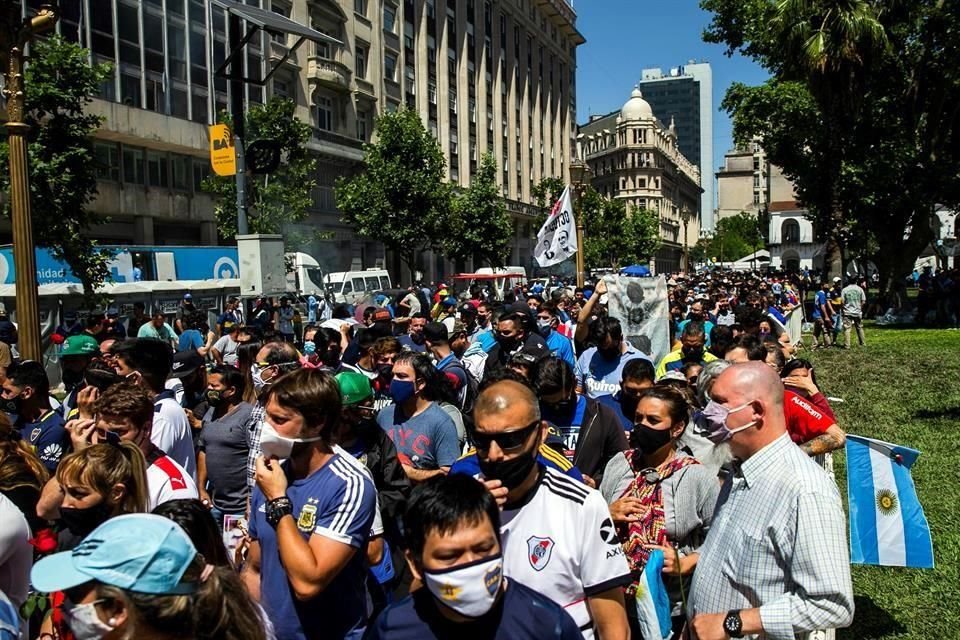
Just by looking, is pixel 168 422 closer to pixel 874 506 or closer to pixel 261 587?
pixel 261 587

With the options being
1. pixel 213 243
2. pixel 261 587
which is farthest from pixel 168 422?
pixel 213 243

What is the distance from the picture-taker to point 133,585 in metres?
2.01

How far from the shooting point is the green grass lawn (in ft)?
17.2

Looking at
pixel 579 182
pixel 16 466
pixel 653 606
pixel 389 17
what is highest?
pixel 389 17

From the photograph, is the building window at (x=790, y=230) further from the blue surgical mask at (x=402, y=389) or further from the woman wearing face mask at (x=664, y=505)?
the woman wearing face mask at (x=664, y=505)

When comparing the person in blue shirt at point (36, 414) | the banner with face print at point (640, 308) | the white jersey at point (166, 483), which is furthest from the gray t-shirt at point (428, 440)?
the banner with face print at point (640, 308)

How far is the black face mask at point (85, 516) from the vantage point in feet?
10.5

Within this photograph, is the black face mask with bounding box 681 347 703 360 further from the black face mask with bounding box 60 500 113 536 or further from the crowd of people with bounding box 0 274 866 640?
the black face mask with bounding box 60 500 113 536

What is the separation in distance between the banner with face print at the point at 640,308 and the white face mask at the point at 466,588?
8338 millimetres

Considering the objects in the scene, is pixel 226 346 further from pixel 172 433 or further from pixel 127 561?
pixel 127 561

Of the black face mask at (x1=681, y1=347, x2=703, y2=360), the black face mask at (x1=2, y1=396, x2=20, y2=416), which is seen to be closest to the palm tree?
the black face mask at (x1=681, y1=347, x2=703, y2=360)

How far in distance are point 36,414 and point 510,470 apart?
13.2 feet

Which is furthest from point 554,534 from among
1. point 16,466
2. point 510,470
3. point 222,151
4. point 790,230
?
point 790,230

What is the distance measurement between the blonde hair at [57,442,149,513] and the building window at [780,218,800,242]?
3975 inches
